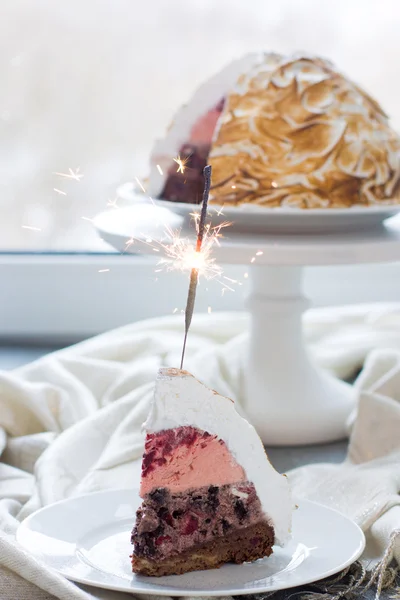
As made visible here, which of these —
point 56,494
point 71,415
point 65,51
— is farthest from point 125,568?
point 65,51

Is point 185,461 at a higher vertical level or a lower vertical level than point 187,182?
lower

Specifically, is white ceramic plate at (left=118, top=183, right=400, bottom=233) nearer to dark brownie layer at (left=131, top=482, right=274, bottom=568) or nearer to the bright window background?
dark brownie layer at (left=131, top=482, right=274, bottom=568)

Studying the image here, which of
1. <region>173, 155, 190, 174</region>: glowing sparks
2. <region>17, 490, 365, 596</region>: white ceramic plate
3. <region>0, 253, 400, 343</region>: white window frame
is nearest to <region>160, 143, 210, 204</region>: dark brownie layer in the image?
<region>173, 155, 190, 174</region>: glowing sparks

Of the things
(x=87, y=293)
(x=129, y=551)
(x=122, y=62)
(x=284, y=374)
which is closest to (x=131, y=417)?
(x=284, y=374)

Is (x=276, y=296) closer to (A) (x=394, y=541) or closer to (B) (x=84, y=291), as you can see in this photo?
(A) (x=394, y=541)

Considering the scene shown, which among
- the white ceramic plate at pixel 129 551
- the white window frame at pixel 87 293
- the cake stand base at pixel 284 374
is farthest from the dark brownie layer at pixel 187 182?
the white window frame at pixel 87 293

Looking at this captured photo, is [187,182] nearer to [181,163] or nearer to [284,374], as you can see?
[181,163]

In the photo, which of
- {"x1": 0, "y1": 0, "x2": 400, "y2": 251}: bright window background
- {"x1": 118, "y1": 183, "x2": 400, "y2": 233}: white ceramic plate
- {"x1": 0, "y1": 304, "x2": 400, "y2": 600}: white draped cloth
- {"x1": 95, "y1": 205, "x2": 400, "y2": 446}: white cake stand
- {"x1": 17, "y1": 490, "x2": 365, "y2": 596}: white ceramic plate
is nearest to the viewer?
{"x1": 17, "y1": 490, "x2": 365, "y2": 596}: white ceramic plate

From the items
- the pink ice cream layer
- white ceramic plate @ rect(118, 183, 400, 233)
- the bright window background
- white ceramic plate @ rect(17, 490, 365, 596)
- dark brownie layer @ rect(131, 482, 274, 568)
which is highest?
the bright window background
